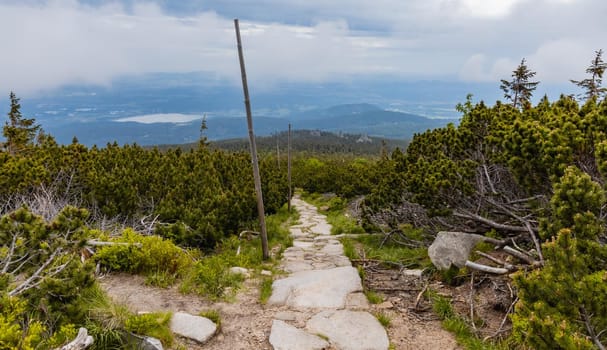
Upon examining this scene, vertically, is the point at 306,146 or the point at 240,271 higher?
the point at 240,271

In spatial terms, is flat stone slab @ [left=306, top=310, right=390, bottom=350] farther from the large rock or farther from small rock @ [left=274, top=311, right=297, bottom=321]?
the large rock

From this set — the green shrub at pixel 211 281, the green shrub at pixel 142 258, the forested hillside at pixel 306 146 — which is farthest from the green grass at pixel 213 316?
the forested hillside at pixel 306 146

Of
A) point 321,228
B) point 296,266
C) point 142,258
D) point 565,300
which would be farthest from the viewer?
point 321,228

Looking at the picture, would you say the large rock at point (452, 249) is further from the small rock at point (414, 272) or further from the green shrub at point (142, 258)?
the green shrub at point (142, 258)

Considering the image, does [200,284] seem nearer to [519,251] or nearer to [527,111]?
[519,251]

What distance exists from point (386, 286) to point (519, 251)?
1.93 m

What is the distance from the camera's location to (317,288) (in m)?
5.42

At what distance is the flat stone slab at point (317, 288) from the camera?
5.03 meters

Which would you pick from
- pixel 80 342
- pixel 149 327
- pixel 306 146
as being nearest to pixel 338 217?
pixel 149 327

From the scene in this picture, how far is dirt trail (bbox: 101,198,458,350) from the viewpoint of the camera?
13.5ft

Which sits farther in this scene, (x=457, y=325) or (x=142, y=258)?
(x=142, y=258)

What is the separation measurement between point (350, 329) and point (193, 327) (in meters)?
1.76

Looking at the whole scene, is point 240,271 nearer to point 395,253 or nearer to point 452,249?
point 395,253

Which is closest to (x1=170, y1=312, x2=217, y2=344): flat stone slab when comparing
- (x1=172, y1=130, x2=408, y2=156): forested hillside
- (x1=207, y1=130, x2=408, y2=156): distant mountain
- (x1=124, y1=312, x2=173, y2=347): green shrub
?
(x1=124, y1=312, x2=173, y2=347): green shrub
